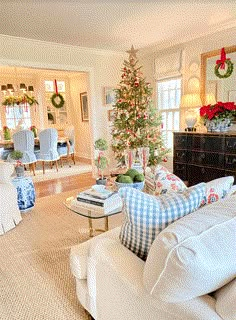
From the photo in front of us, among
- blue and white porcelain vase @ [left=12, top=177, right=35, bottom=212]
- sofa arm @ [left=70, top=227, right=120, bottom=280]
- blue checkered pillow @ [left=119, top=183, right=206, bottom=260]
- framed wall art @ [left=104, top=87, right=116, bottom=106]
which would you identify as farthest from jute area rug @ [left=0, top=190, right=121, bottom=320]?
framed wall art @ [left=104, top=87, right=116, bottom=106]

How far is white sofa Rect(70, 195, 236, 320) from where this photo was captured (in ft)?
2.45

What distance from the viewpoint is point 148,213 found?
102 centimetres

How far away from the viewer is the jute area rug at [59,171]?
5.21 meters

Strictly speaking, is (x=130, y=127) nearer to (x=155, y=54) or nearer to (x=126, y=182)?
(x=155, y=54)

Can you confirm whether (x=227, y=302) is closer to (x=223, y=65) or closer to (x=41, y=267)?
(x=41, y=267)

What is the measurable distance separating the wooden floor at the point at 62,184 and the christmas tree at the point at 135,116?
1.00 m

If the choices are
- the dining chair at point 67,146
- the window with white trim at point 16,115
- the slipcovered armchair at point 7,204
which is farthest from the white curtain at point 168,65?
the window with white trim at point 16,115

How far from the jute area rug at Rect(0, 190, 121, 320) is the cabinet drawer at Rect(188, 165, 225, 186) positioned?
1.56 meters

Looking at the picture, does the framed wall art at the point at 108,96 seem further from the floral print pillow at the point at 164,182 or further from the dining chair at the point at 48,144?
the floral print pillow at the point at 164,182

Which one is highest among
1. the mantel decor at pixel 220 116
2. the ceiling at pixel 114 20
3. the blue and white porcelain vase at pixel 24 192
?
the ceiling at pixel 114 20

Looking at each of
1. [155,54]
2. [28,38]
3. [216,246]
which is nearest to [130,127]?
[155,54]

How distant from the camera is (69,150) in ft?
20.4

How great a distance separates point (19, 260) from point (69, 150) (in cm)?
423

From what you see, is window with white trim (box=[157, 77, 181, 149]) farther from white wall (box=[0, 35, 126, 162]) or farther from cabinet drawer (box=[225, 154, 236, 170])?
cabinet drawer (box=[225, 154, 236, 170])
